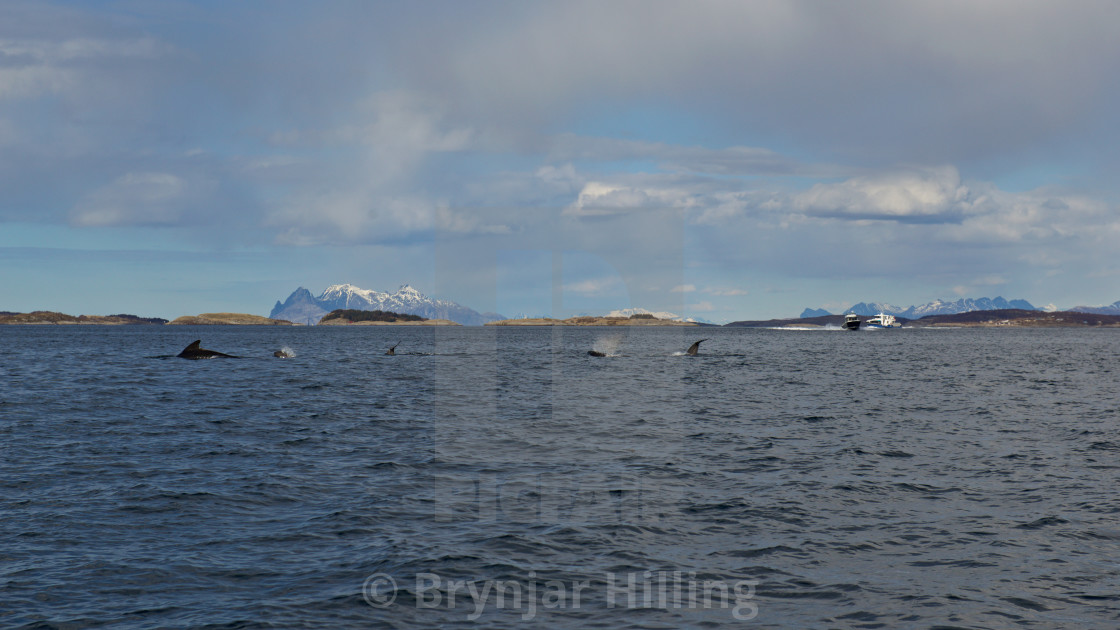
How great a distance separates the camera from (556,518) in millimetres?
17141

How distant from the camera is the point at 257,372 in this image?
210ft

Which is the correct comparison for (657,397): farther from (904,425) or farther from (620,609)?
(620,609)

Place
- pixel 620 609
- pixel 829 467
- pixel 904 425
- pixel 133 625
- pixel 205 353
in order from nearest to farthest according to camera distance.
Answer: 1. pixel 133 625
2. pixel 620 609
3. pixel 829 467
4. pixel 904 425
5. pixel 205 353

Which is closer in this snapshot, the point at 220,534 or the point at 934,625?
the point at 934,625

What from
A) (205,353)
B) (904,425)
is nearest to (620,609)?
(904,425)

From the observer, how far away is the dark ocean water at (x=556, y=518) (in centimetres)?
1192

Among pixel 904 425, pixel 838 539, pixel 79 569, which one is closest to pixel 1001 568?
pixel 838 539

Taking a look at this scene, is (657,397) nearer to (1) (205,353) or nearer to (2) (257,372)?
(2) (257,372)

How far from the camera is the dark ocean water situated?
11.9 meters

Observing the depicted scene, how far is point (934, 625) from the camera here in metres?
11.3

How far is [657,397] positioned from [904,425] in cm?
1566

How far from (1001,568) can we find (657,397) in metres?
31.9

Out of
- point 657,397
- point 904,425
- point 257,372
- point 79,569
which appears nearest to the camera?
point 79,569

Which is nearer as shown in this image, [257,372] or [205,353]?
[257,372]
